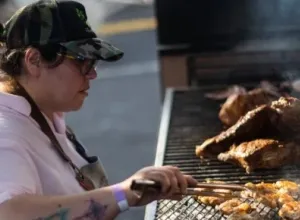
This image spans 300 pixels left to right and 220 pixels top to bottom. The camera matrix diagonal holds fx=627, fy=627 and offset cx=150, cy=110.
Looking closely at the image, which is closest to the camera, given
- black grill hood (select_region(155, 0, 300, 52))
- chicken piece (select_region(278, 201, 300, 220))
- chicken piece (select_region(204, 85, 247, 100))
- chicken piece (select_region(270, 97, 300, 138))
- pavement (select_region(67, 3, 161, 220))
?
chicken piece (select_region(278, 201, 300, 220))

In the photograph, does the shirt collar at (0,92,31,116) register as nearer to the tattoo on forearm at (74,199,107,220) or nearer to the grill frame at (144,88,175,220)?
the tattoo on forearm at (74,199,107,220)

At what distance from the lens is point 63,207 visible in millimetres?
2268

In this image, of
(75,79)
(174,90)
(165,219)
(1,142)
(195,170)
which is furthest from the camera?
(174,90)

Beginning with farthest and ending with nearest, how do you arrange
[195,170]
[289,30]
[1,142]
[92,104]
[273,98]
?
[92,104], [289,30], [273,98], [195,170], [1,142]

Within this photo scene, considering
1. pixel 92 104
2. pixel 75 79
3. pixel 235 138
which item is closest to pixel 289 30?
pixel 235 138

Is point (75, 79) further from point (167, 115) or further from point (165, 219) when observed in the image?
point (167, 115)

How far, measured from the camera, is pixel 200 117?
13.6 feet

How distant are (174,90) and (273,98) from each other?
100 cm

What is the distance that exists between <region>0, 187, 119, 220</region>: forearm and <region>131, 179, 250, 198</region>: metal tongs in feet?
0.54

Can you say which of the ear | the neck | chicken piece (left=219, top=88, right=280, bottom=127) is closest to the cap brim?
the ear

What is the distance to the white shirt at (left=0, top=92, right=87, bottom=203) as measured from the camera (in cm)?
221

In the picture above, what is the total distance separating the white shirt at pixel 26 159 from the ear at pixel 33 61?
12 centimetres

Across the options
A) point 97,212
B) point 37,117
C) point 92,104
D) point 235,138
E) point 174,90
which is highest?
point 37,117

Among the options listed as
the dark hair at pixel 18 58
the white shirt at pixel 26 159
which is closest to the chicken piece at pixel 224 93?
the white shirt at pixel 26 159
